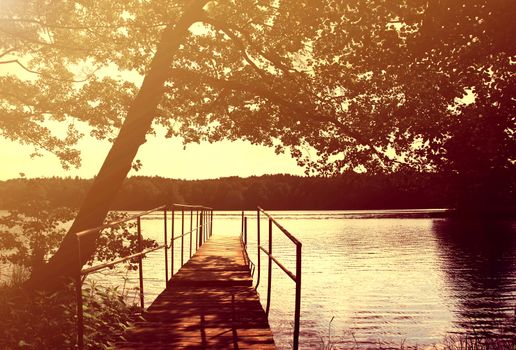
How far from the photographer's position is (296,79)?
1549cm

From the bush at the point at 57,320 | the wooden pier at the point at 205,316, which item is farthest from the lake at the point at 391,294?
the bush at the point at 57,320

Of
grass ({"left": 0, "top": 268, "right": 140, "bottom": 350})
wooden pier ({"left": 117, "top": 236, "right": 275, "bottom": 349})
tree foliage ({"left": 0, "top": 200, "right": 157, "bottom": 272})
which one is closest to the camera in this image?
wooden pier ({"left": 117, "top": 236, "right": 275, "bottom": 349})

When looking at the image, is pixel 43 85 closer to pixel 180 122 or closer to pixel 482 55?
pixel 180 122

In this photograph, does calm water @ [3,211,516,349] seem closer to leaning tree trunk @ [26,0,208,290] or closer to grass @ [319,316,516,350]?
grass @ [319,316,516,350]

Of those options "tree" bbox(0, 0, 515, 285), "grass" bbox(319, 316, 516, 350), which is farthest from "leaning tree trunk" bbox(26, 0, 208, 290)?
"grass" bbox(319, 316, 516, 350)

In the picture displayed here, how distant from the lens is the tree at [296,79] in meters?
12.2

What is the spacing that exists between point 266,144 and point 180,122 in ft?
10.4

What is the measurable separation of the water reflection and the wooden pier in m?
8.61

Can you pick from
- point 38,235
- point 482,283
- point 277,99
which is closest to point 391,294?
point 482,283

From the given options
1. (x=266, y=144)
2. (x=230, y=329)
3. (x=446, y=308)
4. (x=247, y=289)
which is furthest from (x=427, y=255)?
(x=230, y=329)

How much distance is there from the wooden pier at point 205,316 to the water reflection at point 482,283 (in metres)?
8.61

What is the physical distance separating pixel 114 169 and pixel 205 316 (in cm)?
480

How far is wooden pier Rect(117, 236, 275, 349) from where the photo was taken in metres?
6.79

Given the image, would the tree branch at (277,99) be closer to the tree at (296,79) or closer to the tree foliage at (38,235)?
the tree at (296,79)
